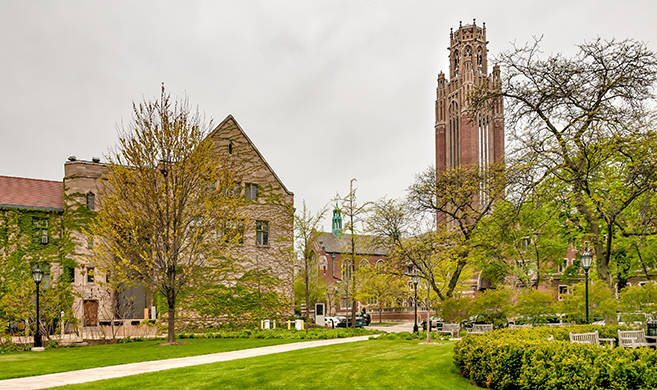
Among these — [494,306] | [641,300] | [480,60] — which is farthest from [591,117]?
[480,60]

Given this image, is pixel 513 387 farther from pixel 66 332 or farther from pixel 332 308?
pixel 332 308

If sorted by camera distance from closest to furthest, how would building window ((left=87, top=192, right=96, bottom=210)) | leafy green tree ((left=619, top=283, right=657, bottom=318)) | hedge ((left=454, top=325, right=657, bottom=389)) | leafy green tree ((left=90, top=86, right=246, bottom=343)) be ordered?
hedge ((left=454, top=325, right=657, bottom=389))
leafy green tree ((left=619, top=283, right=657, bottom=318))
leafy green tree ((left=90, top=86, right=246, bottom=343))
building window ((left=87, top=192, right=96, bottom=210))

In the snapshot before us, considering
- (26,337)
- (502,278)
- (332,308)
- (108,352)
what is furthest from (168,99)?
(332,308)

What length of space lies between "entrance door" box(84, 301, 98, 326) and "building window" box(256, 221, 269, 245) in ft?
39.2

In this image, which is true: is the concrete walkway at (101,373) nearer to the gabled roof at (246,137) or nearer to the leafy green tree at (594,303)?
the leafy green tree at (594,303)

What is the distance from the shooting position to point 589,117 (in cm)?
1917

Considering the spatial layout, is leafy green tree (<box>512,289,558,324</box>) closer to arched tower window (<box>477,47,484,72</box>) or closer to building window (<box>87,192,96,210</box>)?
building window (<box>87,192,96,210</box>)

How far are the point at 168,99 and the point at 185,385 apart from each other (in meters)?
18.6

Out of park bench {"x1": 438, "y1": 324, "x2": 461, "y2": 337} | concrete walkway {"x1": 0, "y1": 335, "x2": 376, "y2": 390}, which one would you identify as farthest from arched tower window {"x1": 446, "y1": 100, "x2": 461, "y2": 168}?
concrete walkway {"x1": 0, "y1": 335, "x2": 376, "y2": 390}

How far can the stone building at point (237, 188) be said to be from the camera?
124 feet

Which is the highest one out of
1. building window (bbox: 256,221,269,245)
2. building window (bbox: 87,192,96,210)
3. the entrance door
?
building window (bbox: 87,192,96,210)

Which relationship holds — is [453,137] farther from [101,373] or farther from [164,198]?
[101,373]

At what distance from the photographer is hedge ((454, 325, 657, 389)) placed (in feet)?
33.6

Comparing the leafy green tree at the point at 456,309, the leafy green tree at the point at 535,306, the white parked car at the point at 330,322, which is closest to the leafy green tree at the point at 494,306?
the leafy green tree at the point at 456,309
